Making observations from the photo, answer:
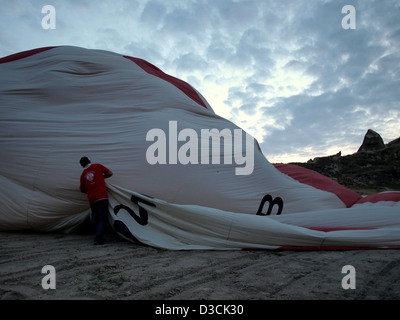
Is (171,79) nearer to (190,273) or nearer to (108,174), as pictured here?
(108,174)

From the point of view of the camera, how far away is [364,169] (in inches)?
700

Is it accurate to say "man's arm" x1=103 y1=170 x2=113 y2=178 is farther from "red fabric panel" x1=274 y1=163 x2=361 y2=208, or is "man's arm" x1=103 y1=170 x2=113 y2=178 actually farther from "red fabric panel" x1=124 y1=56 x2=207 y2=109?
"red fabric panel" x1=274 y1=163 x2=361 y2=208

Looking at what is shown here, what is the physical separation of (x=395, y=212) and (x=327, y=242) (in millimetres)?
1128

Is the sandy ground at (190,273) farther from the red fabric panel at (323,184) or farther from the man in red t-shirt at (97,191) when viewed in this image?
the red fabric panel at (323,184)

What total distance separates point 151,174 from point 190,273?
5.95 feet

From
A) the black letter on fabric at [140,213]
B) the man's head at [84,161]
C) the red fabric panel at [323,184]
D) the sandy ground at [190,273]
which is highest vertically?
the man's head at [84,161]

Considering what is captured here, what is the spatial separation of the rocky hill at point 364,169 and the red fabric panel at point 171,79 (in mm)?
10675

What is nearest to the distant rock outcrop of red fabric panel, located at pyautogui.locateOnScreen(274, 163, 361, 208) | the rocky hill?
the rocky hill

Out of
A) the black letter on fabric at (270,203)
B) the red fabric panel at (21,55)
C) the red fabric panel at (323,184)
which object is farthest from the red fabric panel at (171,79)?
the black letter on fabric at (270,203)

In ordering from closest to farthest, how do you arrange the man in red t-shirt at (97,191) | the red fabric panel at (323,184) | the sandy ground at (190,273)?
the sandy ground at (190,273) < the man in red t-shirt at (97,191) < the red fabric panel at (323,184)

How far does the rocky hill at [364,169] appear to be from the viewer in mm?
15297

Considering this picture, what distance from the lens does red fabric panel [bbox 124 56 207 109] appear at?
568 centimetres

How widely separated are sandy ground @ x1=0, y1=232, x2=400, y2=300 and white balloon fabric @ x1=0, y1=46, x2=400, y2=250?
307 mm

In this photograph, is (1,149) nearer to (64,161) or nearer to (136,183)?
(64,161)
